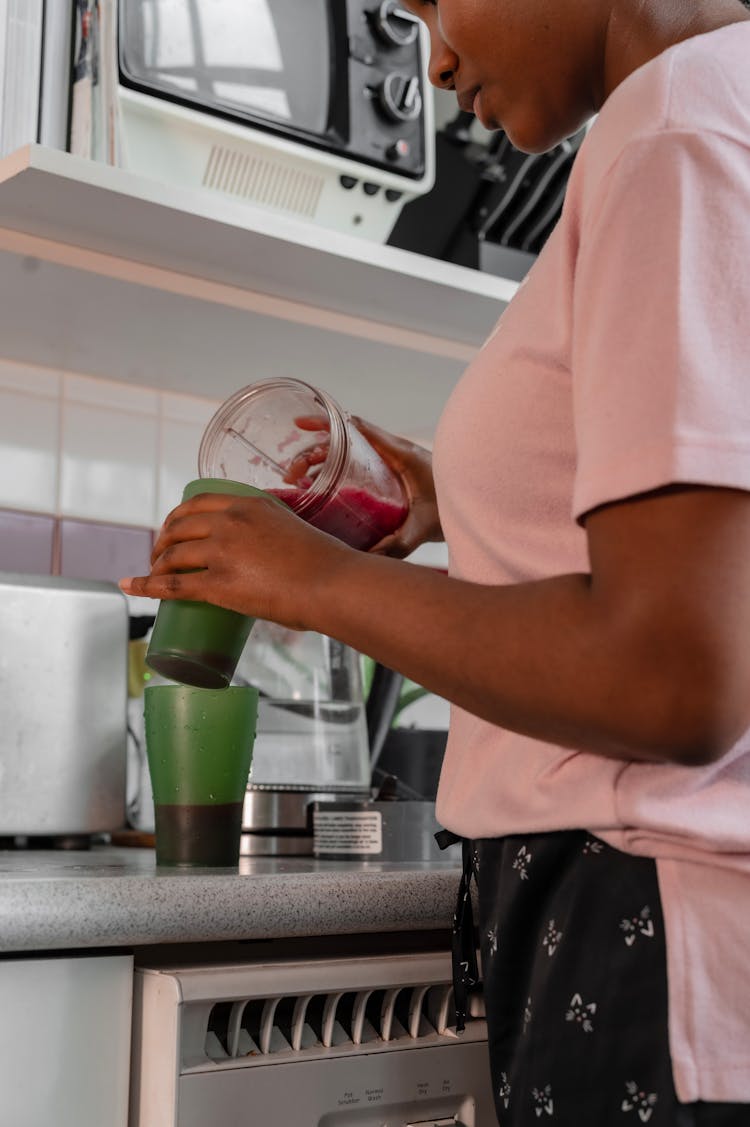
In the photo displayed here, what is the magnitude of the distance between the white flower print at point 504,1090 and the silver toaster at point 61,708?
62 centimetres

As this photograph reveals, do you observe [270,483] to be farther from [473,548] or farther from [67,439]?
[67,439]

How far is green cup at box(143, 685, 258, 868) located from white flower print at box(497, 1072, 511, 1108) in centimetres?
36

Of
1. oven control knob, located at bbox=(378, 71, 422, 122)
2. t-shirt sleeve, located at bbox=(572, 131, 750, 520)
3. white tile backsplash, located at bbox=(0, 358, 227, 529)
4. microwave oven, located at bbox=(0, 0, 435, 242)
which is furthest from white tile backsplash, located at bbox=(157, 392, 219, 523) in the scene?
t-shirt sleeve, located at bbox=(572, 131, 750, 520)

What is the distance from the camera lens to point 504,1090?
0.69m

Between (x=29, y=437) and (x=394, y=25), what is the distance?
2.06ft

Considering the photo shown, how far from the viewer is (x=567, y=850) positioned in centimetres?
63

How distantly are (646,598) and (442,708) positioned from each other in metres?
1.39

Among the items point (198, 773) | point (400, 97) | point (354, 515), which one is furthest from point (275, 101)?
point (198, 773)

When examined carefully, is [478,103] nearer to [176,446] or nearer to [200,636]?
[200,636]

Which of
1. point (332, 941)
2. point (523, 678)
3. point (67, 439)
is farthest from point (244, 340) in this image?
point (523, 678)

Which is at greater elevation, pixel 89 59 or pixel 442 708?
pixel 89 59

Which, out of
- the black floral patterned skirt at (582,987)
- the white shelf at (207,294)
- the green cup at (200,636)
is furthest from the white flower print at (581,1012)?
the white shelf at (207,294)

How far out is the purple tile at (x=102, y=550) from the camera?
5.13 ft

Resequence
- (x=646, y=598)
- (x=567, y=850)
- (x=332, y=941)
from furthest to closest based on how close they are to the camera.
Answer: (x=332, y=941), (x=567, y=850), (x=646, y=598)
